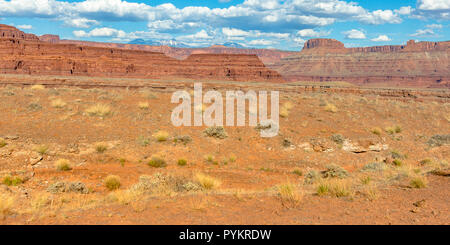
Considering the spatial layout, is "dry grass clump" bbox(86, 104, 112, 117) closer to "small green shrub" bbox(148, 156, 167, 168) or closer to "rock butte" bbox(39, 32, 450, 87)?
"small green shrub" bbox(148, 156, 167, 168)

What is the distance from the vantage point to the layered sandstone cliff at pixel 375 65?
424 ft

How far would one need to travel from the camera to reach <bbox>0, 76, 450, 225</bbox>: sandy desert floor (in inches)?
239

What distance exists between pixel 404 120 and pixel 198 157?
15494mm

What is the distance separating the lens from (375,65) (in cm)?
15175

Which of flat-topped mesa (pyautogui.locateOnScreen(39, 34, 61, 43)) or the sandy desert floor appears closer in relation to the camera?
the sandy desert floor

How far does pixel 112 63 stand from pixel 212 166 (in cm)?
8022

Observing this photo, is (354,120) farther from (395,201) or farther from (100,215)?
(100,215)

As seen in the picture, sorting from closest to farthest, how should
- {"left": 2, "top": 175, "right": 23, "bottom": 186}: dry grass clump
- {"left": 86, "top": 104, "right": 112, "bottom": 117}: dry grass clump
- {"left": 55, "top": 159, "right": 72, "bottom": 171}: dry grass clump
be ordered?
{"left": 2, "top": 175, "right": 23, "bottom": 186}: dry grass clump < {"left": 55, "top": 159, "right": 72, "bottom": 171}: dry grass clump < {"left": 86, "top": 104, "right": 112, "bottom": 117}: dry grass clump

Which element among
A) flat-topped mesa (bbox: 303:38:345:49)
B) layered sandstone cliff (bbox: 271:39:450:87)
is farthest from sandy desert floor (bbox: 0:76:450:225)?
flat-topped mesa (bbox: 303:38:345:49)

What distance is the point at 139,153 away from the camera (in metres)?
14.0

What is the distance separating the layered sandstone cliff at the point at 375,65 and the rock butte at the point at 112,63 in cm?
4923

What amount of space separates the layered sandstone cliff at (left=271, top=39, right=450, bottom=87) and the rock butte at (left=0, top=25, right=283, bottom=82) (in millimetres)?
49233

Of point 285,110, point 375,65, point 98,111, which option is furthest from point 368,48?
point 98,111

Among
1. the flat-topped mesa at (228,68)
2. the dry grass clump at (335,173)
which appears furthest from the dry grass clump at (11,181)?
the flat-topped mesa at (228,68)
